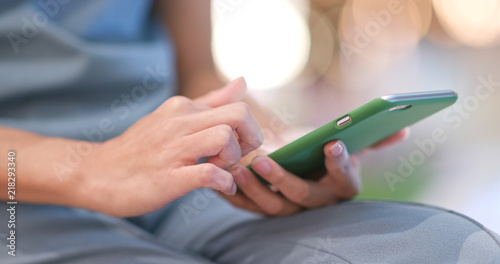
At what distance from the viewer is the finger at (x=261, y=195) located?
21.7 inches

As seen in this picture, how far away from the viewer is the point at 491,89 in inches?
104

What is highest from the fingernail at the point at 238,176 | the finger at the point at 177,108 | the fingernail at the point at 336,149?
the finger at the point at 177,108

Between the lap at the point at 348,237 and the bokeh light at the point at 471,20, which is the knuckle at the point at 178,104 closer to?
the lap at the point at 348,237

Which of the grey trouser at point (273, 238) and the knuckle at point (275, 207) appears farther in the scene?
the knuckle at point (275, 207)

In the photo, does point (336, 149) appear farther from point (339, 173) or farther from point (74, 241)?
point (74, 241)

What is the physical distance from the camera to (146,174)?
1.53 feet

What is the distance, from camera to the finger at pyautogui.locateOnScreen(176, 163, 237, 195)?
439 mm

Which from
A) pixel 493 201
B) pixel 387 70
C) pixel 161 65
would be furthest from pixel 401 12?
pixel 161 65

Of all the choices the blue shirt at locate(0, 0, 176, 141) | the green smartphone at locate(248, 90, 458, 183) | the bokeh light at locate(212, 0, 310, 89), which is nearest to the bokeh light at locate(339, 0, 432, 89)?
the bokeh light at locate(212, 0, 310, 89)

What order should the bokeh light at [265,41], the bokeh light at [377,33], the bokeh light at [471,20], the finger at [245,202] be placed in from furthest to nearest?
the bokeh light at [377,33] < the bokeh light at [471,20] < the bokeh light at [265,41] < the finger at [245,202]

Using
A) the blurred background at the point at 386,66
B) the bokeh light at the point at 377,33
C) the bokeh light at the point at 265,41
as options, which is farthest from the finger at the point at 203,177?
the bokeh light at the point at 377,33

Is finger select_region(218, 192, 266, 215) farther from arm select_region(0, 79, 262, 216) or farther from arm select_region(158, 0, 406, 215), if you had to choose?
arm select_region(0, 79, 262, 216)

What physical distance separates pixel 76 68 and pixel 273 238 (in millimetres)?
390

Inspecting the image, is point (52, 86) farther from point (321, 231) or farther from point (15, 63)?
point (321, 231)
